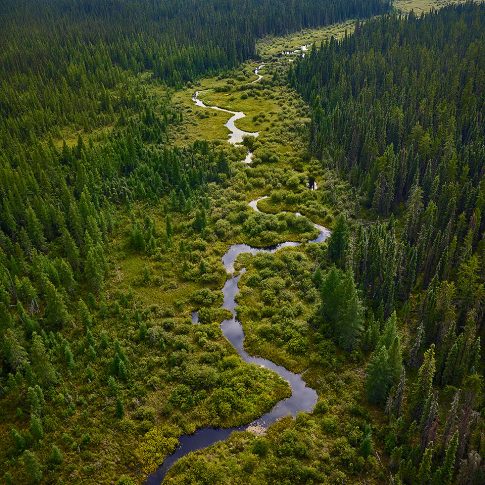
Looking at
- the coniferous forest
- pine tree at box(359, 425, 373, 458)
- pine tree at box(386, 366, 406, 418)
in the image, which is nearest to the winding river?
the coniferous forest

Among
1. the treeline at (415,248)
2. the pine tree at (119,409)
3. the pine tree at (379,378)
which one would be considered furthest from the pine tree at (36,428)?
the treeline at (415,248)

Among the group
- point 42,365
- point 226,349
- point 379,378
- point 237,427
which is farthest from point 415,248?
point 42,365

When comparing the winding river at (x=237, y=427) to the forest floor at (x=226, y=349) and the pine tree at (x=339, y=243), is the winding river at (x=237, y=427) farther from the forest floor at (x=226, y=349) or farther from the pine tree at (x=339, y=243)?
the pine tree at (x=339, y=243)

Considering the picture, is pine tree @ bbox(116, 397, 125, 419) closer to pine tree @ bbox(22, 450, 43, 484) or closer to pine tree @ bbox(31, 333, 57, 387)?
pine tree @ bbox(31, 333, 57, 387)

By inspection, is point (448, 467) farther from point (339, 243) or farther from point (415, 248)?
point (339, 243)

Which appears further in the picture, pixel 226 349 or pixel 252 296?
pixel 252 296

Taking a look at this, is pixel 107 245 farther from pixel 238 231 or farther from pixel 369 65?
pixel 369 65

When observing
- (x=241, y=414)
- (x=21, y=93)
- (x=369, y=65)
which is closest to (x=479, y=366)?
(x=241, y=414)
